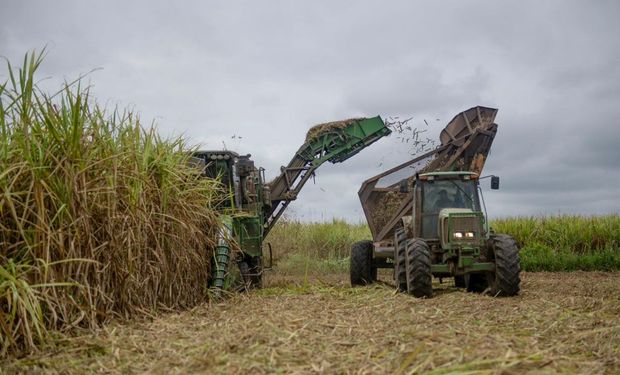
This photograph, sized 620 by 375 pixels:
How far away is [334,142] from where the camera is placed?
13.1 metres

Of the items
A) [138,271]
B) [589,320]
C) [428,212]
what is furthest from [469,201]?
[138,271]

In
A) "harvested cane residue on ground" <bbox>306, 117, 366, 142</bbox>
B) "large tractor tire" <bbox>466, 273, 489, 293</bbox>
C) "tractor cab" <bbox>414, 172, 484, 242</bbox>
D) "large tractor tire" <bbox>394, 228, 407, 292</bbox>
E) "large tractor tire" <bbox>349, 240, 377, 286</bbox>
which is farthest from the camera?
"harvested cane residue on ground" <bbox>306, 117, 366, 142</bbox>

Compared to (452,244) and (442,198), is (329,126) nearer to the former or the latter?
(442,198)

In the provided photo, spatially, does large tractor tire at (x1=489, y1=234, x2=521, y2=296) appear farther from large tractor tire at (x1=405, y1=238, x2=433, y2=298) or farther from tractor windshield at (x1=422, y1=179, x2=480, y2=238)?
tractor windshield at (x1=422, y1=179, x2=480, y2=238)

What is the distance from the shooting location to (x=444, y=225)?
9.24 meters

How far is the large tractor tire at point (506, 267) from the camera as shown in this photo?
8.60 m

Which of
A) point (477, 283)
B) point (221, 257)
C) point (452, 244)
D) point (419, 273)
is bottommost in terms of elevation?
point (477, 283)

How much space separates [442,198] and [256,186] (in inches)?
122

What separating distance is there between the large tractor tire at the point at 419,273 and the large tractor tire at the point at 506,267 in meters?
0.95

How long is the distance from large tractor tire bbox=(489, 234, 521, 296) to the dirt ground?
56.0 inches

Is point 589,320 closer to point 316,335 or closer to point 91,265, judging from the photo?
point 316,335

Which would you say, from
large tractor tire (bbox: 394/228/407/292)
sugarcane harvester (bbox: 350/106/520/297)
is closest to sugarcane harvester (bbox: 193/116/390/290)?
sugarcane harvester (bbox: 350/106/520/297)

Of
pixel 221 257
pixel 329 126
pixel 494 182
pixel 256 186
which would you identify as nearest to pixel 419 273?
pixel 494 182

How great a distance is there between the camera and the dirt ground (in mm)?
3906
